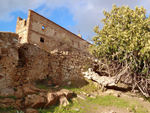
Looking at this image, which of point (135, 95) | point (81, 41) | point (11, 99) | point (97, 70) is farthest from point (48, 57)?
point (81, 41)

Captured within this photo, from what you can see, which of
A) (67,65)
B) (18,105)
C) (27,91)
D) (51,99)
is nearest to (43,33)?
(67,65)

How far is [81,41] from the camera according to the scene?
76.7 ft

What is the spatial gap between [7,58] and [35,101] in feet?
7.49

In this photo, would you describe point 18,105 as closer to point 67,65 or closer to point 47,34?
point 67,65

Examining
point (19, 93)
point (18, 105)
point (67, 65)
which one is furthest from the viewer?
point (67, 65)

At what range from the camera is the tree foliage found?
7.29 metres

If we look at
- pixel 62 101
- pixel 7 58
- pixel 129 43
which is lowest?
pixel 62 101

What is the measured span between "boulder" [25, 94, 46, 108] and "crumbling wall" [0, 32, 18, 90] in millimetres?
1211

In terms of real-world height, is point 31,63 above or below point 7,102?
above

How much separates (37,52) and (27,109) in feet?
11.1

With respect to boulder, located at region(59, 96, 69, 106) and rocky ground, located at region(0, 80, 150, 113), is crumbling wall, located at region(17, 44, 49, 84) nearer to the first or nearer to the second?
rocky ground, located at region(0, 80, 150, 113)

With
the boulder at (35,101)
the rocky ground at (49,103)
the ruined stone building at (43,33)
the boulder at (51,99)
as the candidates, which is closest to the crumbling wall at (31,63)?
the rocky ground at (49,103)

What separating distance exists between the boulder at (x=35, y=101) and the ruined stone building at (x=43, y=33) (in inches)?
405

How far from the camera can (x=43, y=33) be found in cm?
1761
